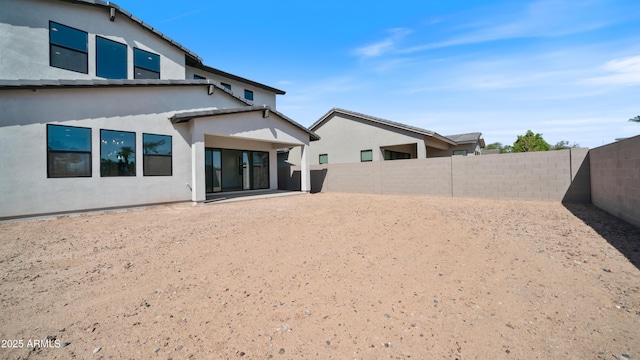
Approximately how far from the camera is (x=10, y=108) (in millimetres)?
7090

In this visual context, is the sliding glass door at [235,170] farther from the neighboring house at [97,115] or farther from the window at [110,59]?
the window at [110,59]

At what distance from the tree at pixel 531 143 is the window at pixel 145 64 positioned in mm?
40581

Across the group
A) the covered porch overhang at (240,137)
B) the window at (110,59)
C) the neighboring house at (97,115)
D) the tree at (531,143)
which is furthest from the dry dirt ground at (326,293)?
the tree at (531,143)

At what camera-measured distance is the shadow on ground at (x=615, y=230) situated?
14.4 ft

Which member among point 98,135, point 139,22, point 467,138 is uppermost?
point 139,22

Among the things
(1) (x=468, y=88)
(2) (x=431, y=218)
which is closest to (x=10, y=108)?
(2) (x=431, y=218)

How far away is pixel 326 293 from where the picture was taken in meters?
3.26

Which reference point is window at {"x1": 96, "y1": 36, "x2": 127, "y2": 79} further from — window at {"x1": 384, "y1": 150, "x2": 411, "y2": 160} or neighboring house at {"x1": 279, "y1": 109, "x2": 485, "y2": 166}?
window at {"x1": 384, "y1": 150, "x2": 411, "y2": 160}

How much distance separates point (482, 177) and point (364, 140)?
8719mm

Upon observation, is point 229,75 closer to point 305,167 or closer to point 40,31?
point 305,167

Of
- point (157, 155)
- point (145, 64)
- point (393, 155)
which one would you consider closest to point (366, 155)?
point (393, 155)

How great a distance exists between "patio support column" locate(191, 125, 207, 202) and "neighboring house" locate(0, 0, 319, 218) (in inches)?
1.5

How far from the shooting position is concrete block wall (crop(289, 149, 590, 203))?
9273 millimetres

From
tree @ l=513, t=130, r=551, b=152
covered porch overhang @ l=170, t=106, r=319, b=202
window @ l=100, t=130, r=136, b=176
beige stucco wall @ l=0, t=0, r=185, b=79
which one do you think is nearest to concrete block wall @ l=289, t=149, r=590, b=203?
covered porch overhang @ l=170, t=106, r=319, b=202
